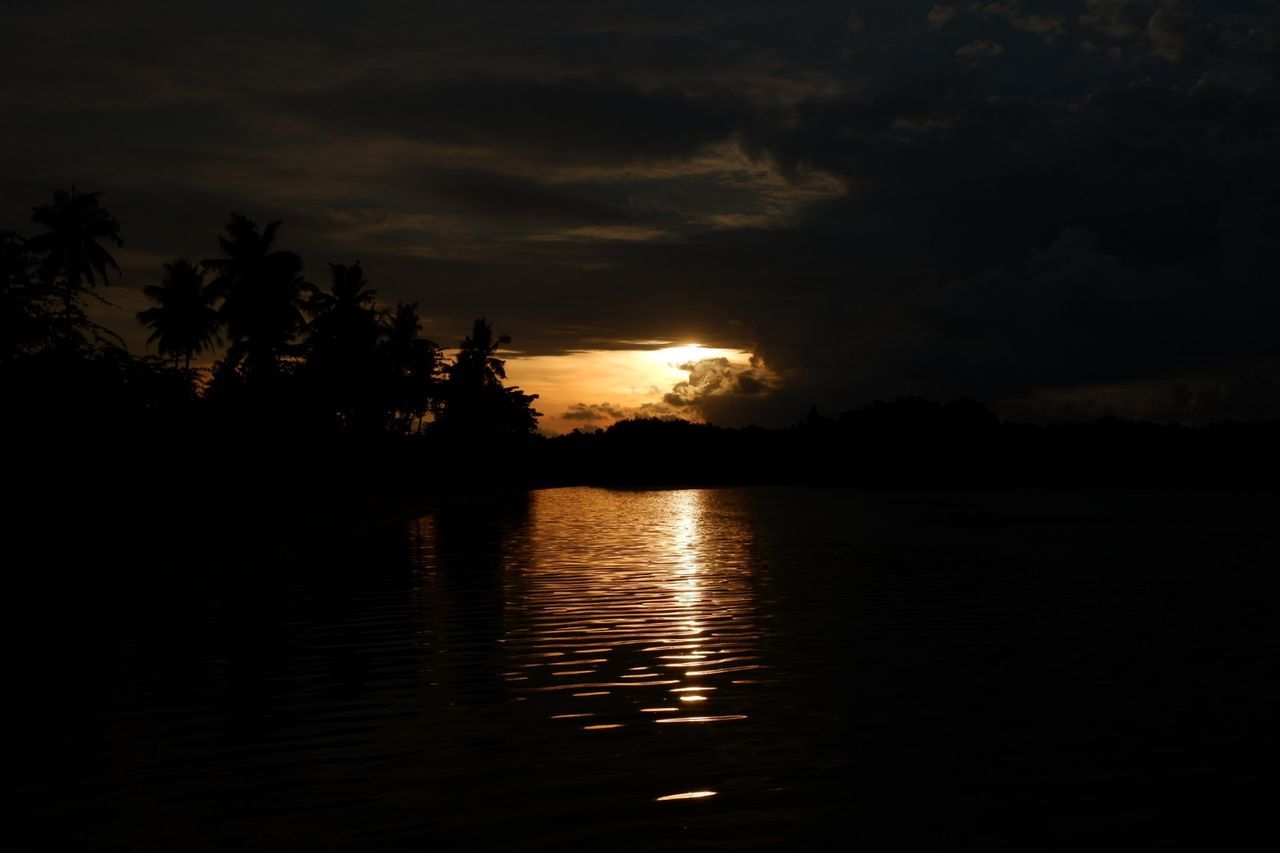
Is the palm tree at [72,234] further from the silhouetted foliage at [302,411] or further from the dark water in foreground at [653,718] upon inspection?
the dark water in foreground at [653,718]

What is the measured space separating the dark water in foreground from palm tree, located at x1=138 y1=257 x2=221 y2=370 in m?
53.8

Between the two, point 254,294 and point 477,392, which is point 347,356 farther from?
point 477,392

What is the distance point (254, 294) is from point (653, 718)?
5529cm

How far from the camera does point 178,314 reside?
7344 cm

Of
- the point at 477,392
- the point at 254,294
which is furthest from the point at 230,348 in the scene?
the point at 477,392

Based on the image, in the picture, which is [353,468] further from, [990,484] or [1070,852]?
[990,484]

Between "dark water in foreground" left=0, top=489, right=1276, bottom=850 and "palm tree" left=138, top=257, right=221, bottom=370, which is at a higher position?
"palm tree" left=138, top=257, right=221, bottom=370

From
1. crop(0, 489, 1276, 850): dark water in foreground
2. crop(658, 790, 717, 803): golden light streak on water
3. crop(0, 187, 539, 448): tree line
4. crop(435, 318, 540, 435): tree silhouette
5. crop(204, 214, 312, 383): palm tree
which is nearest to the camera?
crop(0, 489, 1276, 850): dark water in foreground

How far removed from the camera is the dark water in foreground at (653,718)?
8.26 meters

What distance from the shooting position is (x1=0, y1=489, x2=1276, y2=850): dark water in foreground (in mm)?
8258

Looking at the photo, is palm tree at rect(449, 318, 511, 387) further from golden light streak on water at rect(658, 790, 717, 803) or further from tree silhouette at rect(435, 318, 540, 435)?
golden light streak on water at rect(658, 790, 717, 803)

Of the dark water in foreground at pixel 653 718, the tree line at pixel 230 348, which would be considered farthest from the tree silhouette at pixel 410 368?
the dark water in foreground at pixel 653 718

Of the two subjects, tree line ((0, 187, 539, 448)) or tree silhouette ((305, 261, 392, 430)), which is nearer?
tree line ((0, 187, 539, 448))

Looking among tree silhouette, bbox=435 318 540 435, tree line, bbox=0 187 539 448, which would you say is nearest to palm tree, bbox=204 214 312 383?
tree line, bbox=0 187 539 448
